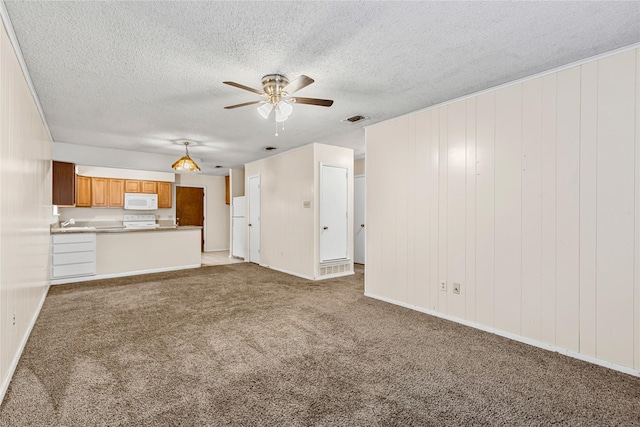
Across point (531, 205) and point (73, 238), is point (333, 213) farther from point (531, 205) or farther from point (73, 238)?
point (73, 238)

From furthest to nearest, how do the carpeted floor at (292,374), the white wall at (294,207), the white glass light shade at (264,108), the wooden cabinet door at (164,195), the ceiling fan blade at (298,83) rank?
the wooden cabinet door at (164,195) < the white wall at (294,207) < the white glass light shade at (264,108) < the ceiling fan blade at (298,83) < the carpeted floor at (292,374)

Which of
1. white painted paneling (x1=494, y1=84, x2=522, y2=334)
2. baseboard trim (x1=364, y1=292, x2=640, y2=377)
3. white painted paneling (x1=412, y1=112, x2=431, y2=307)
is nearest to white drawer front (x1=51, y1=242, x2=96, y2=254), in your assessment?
baseboard trim (x1=364, y1=292, x2=640, y2=377)

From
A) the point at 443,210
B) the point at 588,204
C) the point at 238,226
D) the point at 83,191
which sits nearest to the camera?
the point at 588,204

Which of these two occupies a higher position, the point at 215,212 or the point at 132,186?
the point at 132,186

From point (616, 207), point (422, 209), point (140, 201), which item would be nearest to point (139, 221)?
point (140, 201)

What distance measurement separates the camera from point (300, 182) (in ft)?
19.2

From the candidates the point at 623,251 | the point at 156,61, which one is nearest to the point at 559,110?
the point at 623,251

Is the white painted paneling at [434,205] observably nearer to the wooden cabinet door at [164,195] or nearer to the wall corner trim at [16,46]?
the wall corner trim at [16,46]

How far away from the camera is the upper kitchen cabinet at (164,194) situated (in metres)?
7.83

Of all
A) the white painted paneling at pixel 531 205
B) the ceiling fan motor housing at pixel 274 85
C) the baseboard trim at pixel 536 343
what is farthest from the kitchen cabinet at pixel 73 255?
the white painted paneling at pixel 531 205

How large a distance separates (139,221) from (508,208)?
25.9 ft

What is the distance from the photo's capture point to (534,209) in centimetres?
286

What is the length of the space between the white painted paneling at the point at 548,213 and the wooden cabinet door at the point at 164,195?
7.88 metres

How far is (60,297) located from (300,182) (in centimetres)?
405
